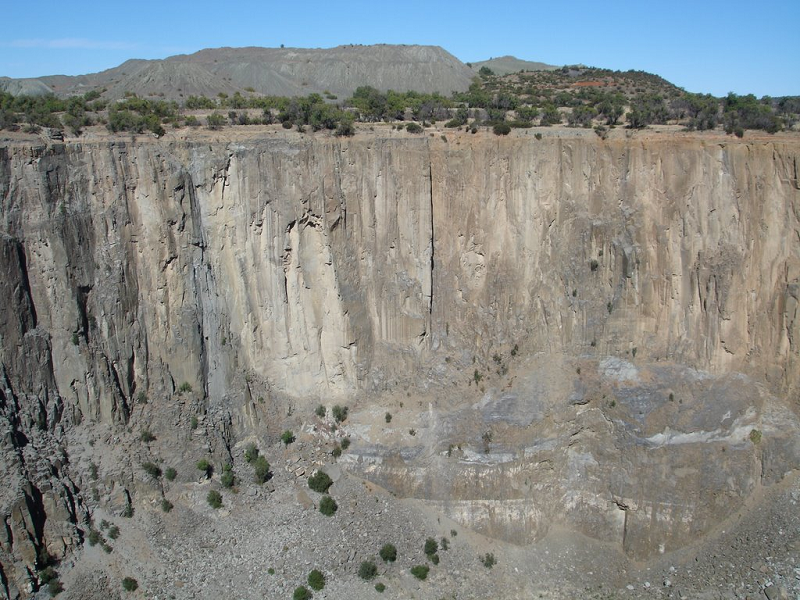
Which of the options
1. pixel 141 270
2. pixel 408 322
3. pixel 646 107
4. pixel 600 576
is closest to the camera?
pixel 600 576

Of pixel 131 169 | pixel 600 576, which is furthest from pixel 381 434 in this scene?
pixel 131 169

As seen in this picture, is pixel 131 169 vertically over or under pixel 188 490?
over

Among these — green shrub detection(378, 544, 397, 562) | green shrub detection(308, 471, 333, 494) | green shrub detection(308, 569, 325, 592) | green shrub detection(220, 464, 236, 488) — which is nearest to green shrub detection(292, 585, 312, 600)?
green shrub detection(308, 569, 325, 592)

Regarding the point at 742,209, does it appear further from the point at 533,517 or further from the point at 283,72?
the point at 283,72

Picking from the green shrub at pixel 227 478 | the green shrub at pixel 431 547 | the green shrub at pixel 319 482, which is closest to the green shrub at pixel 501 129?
the green shrub at pixel 319 482

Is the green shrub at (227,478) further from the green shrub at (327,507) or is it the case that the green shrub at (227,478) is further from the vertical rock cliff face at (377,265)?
the green shrub at (327,507)

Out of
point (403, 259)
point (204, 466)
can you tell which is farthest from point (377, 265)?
point (204, 466)

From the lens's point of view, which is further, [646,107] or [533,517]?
A: [646,107]
